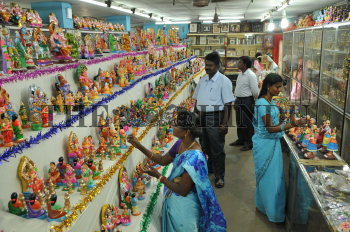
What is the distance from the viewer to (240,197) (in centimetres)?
A: 349

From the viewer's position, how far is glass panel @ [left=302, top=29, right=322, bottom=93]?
5.02m

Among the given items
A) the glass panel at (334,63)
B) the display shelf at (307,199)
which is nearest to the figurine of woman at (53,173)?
the display shelf at (307,199)

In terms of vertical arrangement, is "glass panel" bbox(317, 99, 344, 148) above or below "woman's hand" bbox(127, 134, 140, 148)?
below

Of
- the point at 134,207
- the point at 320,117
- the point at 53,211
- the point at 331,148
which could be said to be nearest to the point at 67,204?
the point at 53,211

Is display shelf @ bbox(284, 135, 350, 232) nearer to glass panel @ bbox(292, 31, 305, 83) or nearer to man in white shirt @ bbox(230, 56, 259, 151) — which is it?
man in white shirt @ bbox(230, 56, 259, 151)

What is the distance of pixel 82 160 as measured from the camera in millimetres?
1718

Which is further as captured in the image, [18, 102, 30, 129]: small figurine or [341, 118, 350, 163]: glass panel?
[341, 118, 350, 163]: glass panel

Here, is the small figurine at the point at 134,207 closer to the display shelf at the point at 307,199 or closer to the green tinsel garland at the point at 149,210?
the green tinsel garland at the point at 149,210

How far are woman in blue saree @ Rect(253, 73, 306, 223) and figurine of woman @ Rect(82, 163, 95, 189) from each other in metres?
1.69

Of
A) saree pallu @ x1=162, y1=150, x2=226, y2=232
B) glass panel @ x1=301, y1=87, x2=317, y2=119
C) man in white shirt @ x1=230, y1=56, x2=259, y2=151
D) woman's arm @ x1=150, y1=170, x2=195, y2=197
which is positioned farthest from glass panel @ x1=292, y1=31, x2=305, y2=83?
woman's arm @ x1=150, y1=170, x2=195, y2=197

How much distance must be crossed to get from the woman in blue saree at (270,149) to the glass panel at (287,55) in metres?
4.94

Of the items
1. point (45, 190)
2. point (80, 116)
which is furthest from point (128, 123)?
point (45, 190)

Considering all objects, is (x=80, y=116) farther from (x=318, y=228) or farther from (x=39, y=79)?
(x=318, y=228)

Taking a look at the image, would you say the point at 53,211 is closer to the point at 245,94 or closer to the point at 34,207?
the point at 34,207
